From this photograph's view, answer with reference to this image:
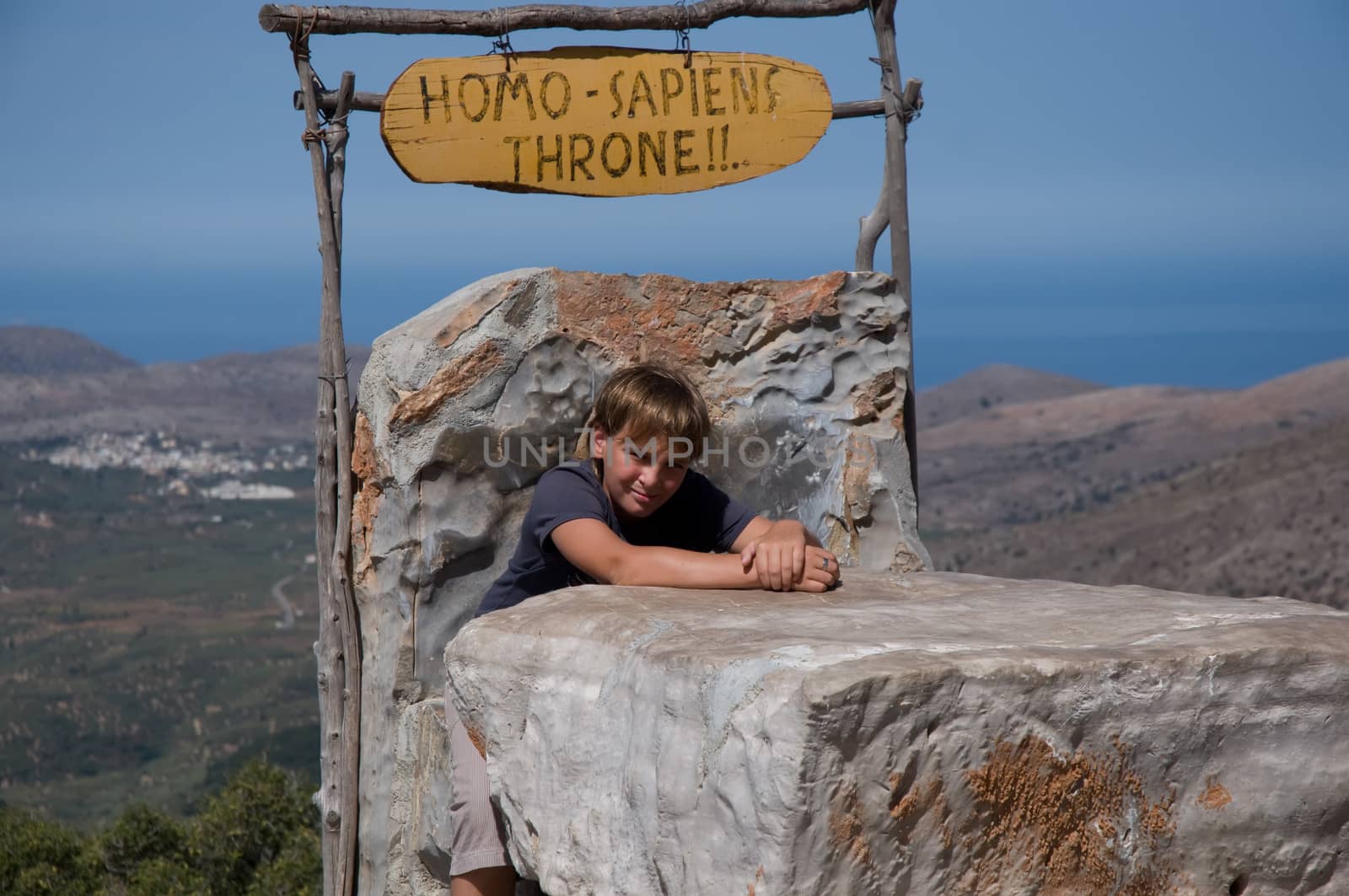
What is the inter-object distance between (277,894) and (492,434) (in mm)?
3325

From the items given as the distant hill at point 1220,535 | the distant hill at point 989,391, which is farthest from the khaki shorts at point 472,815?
the distant hill at point 989,391

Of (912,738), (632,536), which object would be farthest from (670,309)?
(912,738)

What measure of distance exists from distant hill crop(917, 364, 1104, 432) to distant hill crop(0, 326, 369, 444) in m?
18.5

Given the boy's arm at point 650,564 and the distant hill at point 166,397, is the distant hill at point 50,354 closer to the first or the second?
the distant hill at point 166,397

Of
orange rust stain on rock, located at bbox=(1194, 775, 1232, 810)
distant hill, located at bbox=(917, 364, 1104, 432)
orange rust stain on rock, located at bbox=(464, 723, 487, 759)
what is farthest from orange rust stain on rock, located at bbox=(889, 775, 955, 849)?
distant hill, located at bbox=(917, 364, 1104, 432)

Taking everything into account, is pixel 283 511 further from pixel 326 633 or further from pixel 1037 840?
pixel 1037 840

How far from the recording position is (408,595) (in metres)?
4.68

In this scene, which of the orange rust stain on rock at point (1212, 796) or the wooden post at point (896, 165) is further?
the wooden post at point (896, 165)

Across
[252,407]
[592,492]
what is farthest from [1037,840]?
[252,407]

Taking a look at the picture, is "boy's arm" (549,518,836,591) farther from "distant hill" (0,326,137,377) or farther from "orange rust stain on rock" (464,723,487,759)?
"distant hill" (0,326,137,377)

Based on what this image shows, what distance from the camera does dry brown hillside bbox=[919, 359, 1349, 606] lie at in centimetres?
1992

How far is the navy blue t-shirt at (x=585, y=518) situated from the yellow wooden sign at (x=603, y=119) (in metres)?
1.30

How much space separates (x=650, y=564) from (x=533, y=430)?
3.79ft

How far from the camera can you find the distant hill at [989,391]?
41.4 m
